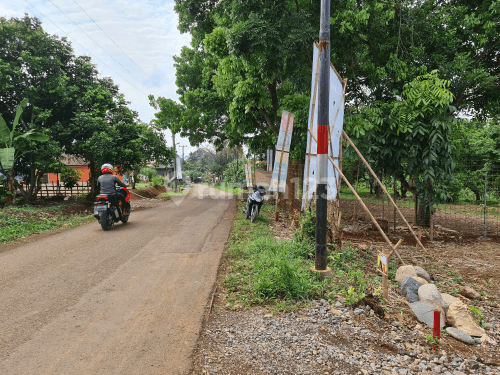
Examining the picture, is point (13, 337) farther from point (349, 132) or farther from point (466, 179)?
point (466, 179)

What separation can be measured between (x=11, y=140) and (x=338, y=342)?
12.5 meters

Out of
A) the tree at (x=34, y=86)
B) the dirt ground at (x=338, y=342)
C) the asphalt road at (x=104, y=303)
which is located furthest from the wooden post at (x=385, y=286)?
the tree at (x=34, y=86)

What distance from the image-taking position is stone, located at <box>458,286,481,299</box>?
4605 mm

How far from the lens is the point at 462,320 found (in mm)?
3627

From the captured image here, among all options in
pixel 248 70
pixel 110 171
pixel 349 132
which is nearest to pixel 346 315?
pixel 349 132

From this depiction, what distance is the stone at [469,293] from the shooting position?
461 centimetres

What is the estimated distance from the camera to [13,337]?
3236 millimetres

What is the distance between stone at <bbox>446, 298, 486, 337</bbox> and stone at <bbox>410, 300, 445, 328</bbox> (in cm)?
11

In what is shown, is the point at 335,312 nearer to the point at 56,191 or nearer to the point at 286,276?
the point at 286,276

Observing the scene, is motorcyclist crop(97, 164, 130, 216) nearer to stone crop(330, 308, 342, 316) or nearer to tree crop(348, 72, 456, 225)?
tree crop(348, 72, 456, 225)

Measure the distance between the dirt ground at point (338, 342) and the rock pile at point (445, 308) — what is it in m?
0.09

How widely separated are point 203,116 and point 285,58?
8.82m

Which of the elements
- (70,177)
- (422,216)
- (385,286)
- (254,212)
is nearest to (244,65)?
(254,212)

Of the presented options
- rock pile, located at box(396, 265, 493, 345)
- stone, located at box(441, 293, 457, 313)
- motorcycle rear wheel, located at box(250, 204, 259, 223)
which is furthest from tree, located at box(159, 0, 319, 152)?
stone, located at box(441, 293, 457, 313)
